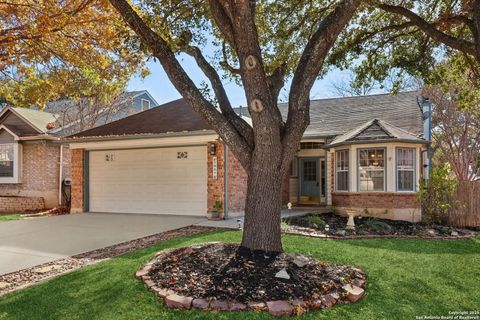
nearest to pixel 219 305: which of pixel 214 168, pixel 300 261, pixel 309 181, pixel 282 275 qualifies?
pixel 282 275

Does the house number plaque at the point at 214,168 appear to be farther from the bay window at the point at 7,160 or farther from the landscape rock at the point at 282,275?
the bay window at the point at 7,160

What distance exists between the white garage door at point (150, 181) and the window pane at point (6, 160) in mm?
5770

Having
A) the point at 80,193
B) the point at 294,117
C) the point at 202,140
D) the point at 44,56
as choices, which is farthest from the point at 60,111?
the point at 294,117

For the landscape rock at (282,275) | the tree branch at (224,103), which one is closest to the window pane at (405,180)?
the tree branch at (224,103)

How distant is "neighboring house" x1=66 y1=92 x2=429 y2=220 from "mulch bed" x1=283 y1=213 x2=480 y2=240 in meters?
1.63

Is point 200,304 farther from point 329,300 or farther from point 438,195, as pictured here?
point 438,195

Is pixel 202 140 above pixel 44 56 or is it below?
below

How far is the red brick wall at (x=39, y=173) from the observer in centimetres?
1598

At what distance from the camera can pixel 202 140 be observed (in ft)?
37.3

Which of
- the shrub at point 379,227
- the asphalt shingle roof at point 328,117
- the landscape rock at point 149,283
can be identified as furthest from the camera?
the asphalt shingle roof at point 328,117

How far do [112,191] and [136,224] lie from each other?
3.68 metres

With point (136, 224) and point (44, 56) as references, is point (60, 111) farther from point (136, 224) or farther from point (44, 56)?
point (136, 224)

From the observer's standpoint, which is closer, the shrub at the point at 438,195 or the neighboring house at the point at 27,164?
the shrub at the point at 438,195

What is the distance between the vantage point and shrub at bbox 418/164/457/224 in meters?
9.93
